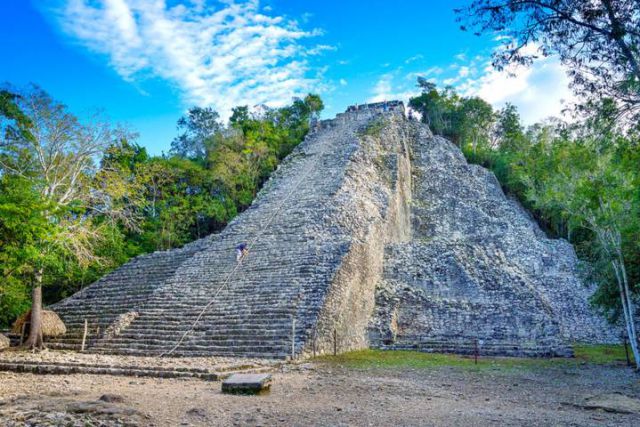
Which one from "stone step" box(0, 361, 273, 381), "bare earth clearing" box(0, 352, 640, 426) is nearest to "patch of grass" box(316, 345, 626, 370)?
"bare earth clearing" box(0, 352, 640, 426)

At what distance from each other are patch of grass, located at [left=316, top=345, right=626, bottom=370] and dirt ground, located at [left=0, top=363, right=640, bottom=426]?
34.1 inches

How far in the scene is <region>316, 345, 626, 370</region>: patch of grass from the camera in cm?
986

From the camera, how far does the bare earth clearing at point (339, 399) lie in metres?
4.73

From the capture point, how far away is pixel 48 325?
11.7 metres

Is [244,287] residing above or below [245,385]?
above

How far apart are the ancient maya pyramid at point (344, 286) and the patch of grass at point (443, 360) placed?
51 cm

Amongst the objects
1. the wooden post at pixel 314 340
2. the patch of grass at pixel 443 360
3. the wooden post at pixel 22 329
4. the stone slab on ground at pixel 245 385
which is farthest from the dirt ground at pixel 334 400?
the wooden post at pixel 22 329

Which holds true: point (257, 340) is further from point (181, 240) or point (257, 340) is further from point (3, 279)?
point (181, 240)

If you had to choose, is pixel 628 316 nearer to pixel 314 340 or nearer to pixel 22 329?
pixel 314 340

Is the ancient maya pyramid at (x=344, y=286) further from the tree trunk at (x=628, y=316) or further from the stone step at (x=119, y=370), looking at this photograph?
the stone step at (x=119, y=370)

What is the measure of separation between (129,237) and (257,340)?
13564mm

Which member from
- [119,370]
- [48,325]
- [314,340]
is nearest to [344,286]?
[314,340]

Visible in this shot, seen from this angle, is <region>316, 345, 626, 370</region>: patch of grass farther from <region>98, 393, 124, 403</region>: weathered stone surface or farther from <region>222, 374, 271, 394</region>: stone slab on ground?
<region>98, 393, 124, 403</region>: weathered stone surface

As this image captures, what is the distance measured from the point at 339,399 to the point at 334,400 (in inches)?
4.0
